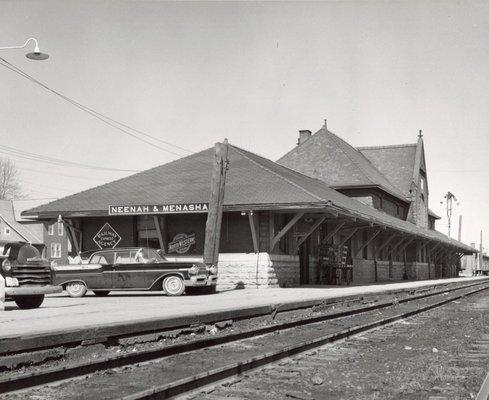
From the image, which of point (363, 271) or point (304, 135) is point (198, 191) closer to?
point (363, 271)

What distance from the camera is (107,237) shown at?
25953 millimetres

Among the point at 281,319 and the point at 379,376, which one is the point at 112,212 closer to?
the point at 281,319

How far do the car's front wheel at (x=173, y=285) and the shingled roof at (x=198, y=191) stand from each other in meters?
4.75

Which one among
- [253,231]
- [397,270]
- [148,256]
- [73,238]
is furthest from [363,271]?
[148,256]

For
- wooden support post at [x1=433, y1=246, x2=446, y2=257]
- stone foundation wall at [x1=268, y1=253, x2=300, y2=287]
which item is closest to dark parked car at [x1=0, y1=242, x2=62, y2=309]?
stone foundation wall at [x1=268, y1=253, x2=300, y2=287]

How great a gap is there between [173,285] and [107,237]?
8357mm

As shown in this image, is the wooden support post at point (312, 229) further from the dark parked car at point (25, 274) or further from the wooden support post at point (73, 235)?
the dark parked car at point (25, 274)

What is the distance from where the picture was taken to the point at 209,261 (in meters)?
19.5

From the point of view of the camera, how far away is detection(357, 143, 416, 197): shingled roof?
166 feet

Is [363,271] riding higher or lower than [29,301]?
higher

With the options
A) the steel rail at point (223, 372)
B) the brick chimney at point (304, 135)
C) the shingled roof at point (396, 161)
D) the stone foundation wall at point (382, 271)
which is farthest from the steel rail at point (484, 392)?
the shingled roof at point (396, 161)

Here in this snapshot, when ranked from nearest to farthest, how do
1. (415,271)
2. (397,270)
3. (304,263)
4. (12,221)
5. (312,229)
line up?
(312,229) → (304,263) → (397,270) → (415,271) → (12,221)

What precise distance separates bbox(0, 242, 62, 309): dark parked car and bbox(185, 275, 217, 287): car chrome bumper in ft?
15.4

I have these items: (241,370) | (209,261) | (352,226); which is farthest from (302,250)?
(241,370)
